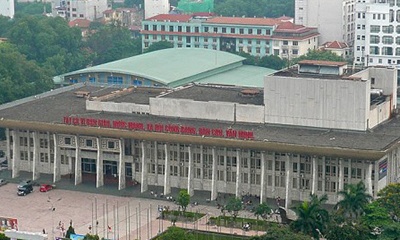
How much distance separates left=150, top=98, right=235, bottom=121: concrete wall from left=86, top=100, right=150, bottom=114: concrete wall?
74 centimetres

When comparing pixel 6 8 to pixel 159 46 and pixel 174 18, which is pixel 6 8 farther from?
pixel 159 46

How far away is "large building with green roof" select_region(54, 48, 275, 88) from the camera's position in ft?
314

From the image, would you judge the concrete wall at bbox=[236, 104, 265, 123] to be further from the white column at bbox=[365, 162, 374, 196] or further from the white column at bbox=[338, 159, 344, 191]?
the white column at bbox=[365, 162, 374, 196]

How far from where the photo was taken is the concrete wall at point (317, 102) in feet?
223

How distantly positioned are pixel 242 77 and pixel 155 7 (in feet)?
155

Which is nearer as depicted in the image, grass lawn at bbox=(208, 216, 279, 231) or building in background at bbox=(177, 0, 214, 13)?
grass lawn at bbox=(208, 216, 279, 231)

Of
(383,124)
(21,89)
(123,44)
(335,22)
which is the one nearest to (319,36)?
(335,22)

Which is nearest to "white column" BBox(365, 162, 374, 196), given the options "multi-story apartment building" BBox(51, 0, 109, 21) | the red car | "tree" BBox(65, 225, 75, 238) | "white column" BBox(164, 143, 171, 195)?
"white column" BBox(164, 143, 171, 195)

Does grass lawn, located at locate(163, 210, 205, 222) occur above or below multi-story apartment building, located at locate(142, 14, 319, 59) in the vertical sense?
below

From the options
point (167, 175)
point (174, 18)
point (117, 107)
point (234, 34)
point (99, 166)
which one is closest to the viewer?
point (167, 175)

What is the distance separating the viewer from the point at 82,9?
155125 mm

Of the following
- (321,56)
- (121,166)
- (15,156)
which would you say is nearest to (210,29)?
(321,56)

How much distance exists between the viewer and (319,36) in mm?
124438

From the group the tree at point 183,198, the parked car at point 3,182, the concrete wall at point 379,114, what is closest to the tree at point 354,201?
the concrete wall at point 379,114
